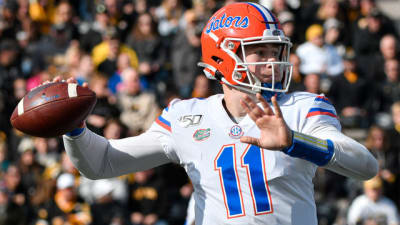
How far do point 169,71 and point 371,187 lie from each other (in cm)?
353

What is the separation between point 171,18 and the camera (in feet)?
35.6

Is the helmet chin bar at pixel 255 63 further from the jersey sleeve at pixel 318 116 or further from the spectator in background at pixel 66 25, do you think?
the spectator in background at pixel 66 25

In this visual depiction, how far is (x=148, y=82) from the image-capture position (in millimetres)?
9891

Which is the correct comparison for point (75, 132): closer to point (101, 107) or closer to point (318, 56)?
point (101, 107)

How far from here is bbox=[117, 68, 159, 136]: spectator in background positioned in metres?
9.02

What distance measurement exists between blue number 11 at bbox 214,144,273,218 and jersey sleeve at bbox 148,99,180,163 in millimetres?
315

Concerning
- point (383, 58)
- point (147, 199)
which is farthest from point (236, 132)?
point (383, 58)

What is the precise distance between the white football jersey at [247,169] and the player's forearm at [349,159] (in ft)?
0.51

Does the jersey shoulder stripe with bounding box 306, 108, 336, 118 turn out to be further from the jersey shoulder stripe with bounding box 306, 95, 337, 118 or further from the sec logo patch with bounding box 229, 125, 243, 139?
the sec logo patch with bounding box 229, 125, 243, 139

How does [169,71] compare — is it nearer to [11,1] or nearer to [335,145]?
[11,1]

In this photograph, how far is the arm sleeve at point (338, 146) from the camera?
3.26 m

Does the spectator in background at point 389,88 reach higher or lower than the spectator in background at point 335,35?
lower

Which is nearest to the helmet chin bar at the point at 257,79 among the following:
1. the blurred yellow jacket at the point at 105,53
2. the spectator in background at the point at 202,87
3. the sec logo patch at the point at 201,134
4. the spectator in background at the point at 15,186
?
the sec logo patch at the point at 201,134

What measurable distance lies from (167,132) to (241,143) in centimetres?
45
